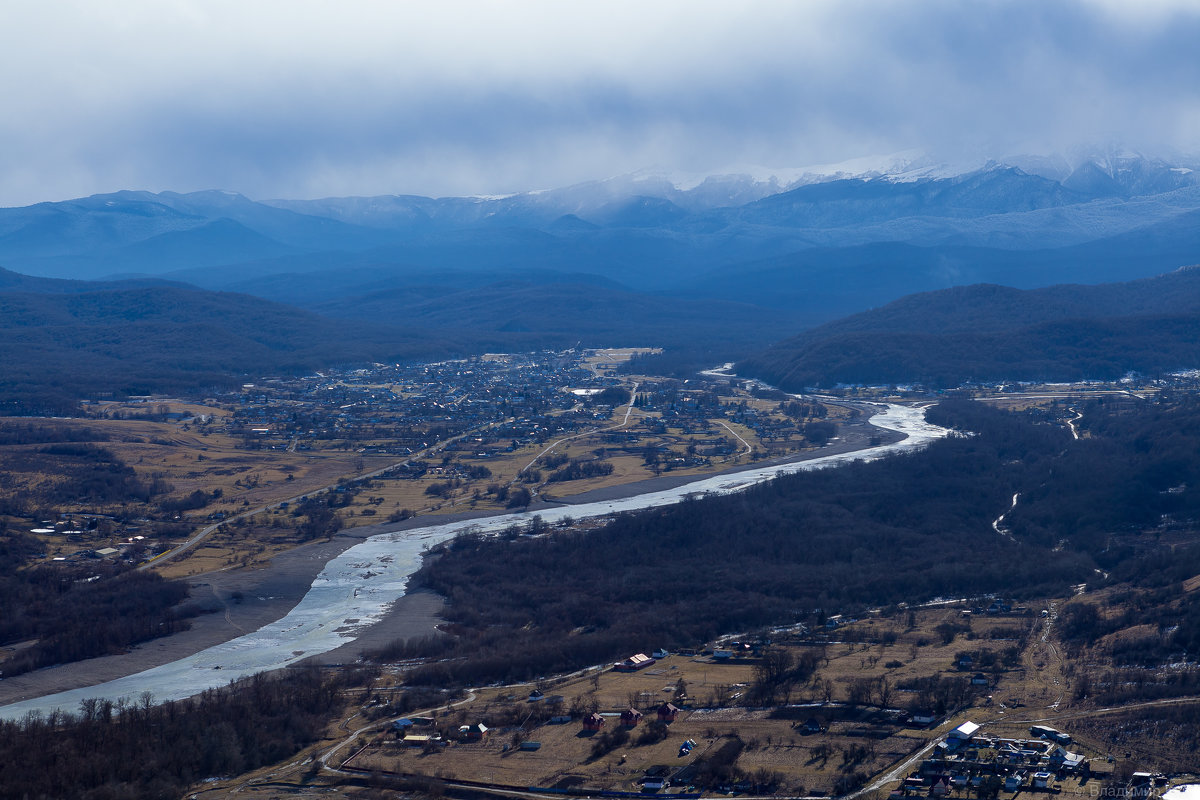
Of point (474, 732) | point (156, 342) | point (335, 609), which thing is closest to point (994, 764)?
point (474, 732)

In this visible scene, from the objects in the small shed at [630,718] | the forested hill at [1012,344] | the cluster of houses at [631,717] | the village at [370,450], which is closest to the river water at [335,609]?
the village at [370,450]

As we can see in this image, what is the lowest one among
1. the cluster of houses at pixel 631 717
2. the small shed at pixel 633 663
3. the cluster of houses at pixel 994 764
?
the cluster of houses at pixel 994 764

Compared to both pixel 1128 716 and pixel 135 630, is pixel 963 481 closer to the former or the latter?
pixel 1128 716

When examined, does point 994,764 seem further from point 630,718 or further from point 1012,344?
point 1012,344

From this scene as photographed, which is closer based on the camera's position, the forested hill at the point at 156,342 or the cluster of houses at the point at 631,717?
the cluster of houses at the point at 631,717

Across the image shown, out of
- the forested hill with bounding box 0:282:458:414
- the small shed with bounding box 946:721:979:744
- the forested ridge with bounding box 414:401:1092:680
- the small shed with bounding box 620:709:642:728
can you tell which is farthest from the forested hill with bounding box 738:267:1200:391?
the small shed with bounding box 946:721:979:744

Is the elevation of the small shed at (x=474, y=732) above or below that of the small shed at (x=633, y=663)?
above

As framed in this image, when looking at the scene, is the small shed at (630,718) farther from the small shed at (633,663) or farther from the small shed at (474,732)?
the small shed at (633,663)
